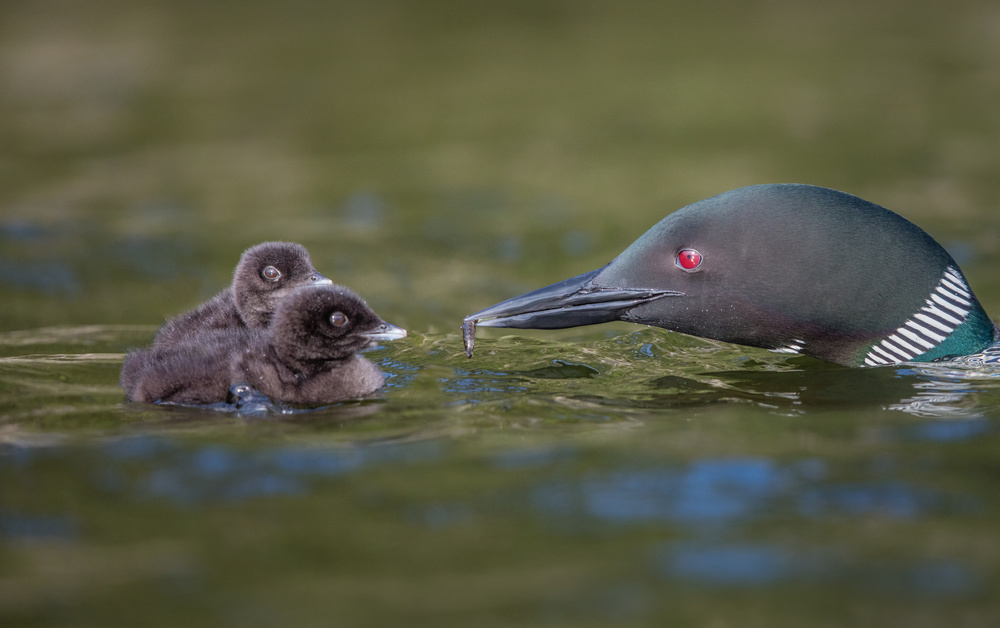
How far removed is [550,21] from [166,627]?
1270cm

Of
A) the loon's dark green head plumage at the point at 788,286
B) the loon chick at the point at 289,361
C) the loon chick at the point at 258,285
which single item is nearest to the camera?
the loon chick at the point at 289,361

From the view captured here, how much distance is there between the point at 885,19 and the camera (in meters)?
14.4

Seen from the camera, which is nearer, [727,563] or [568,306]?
[727,563]

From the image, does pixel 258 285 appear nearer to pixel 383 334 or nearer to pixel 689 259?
pixel 383 334

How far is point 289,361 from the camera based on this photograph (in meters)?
4.12

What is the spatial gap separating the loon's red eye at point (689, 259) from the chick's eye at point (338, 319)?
50.8 inches

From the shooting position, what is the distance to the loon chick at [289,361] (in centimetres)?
400

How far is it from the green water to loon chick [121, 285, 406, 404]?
0.10 metres

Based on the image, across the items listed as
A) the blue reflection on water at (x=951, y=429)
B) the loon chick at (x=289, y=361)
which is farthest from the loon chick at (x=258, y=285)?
the blue reflection on water at (x=951, y=429)

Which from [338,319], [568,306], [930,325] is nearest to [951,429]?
[930,325]

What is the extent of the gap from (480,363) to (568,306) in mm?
450

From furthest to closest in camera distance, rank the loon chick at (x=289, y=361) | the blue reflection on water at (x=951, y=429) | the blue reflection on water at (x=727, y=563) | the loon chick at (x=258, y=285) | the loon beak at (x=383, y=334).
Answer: the loon chick at (x=258, y=285), the loon beak at (x=383, y=334), the loon chick at (x=289, y=361), the blue reflection on water at (x=951, y=429), the blue reflection on water at (x=727, y=563)

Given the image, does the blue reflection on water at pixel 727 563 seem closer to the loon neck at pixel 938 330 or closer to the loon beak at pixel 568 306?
the loon beak at pixel 568 306

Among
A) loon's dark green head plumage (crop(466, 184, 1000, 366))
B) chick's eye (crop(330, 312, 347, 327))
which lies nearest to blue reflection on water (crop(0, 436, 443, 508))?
chick's eye (crop(330, 312, 347, 327))
